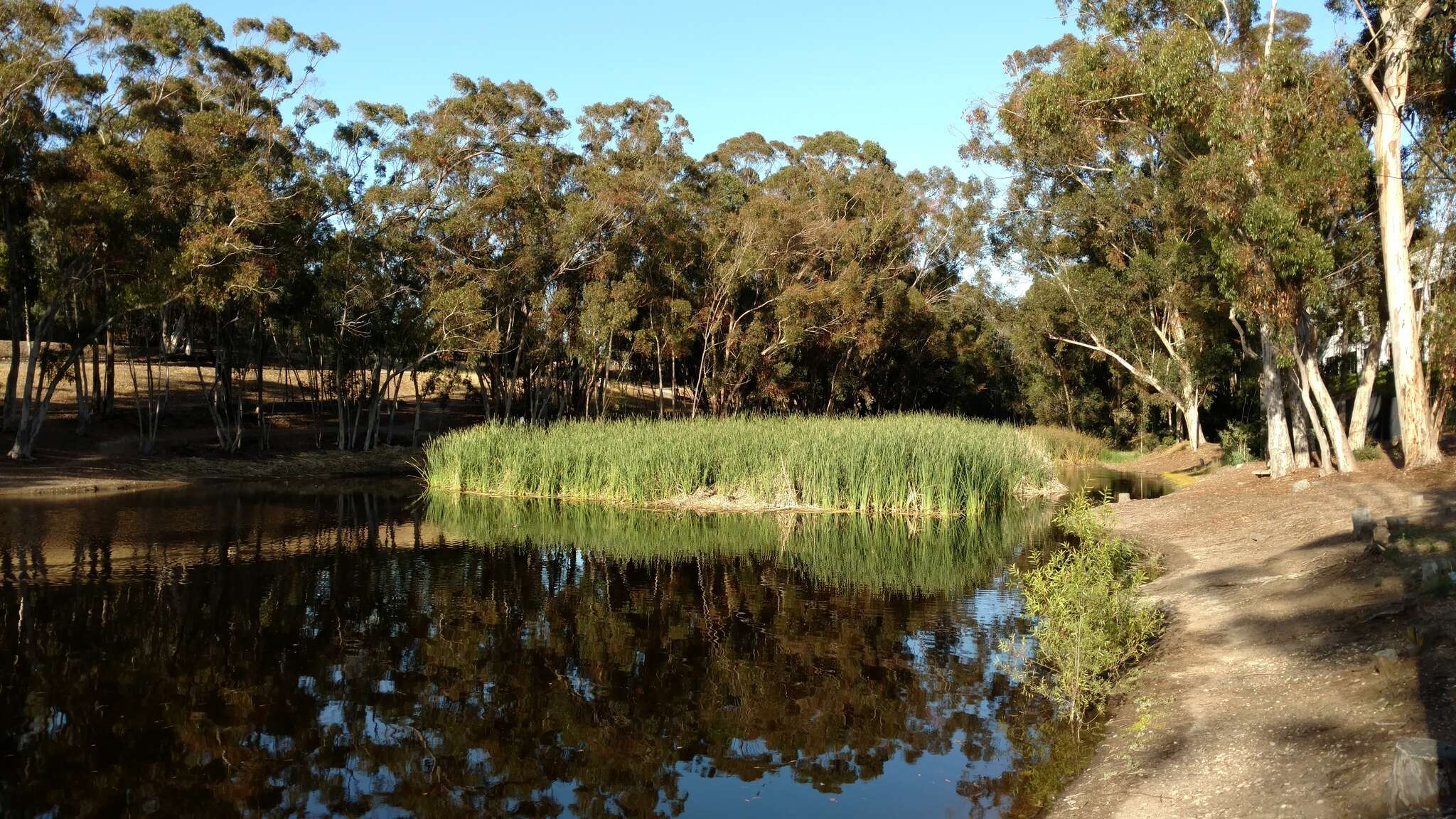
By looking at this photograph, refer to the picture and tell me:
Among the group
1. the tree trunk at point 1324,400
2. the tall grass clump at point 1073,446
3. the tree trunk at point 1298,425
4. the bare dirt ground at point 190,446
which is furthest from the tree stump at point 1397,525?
the tall grass clump at point 1073,446

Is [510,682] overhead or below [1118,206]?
below

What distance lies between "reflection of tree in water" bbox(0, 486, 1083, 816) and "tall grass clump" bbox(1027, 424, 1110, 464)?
77.0ft

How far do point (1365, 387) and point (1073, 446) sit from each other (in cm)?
1608

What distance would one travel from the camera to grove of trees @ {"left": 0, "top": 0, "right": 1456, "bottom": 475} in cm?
1612

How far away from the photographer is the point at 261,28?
28484mm

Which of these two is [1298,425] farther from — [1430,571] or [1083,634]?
[1083,634]

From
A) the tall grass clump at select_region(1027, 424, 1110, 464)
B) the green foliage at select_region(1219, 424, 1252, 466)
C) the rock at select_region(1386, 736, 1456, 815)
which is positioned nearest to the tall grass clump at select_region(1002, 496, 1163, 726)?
the rock at select_region(1386, 736, 1456, 815)

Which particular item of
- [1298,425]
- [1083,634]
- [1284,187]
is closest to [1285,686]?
[1083,634]

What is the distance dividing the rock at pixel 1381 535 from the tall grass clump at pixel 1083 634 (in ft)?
6.83

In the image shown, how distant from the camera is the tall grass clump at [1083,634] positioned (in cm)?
725

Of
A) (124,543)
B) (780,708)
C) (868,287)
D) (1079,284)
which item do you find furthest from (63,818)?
(868,287)

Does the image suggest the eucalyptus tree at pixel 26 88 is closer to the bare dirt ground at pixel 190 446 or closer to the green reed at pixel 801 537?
the bare dirt ground at pixel 190 446

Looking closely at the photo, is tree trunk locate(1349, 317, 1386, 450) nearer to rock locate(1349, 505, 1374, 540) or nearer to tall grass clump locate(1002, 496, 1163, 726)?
rock locate(1349, 505, 1374, 540)

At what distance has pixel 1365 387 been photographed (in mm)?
18438
